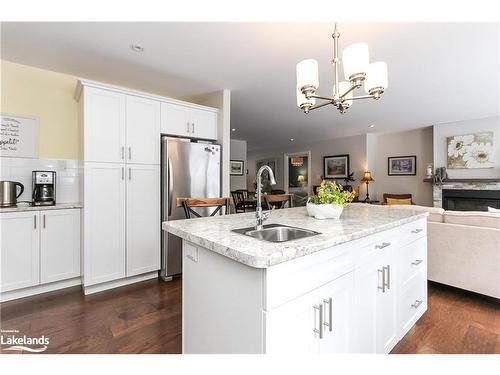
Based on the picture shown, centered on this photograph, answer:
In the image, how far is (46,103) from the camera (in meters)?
2.72

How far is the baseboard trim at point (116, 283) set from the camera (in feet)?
8.16

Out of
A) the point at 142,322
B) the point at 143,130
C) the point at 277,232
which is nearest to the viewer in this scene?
the point at 277,232

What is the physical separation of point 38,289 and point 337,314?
113 inches

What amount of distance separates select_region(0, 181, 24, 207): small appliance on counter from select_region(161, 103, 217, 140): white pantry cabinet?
5.00 feet

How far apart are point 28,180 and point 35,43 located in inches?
53.2

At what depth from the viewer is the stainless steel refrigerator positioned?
9.47 ft

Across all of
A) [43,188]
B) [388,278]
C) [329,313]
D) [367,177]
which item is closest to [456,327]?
[388,278]

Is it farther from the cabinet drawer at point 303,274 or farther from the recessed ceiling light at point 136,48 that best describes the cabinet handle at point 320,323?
the recessed ceiling light at point 136,48

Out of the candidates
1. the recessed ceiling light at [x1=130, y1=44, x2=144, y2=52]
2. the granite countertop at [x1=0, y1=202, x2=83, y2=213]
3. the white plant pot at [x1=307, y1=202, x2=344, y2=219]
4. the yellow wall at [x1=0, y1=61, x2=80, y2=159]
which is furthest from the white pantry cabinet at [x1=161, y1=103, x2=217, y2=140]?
the white plant pot at [x1=307, y1=202, x2=344, y2=219]

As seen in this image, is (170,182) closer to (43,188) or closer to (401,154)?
(43,188)

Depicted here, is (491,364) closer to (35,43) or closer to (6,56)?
(35,43)

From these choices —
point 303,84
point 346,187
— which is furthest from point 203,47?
point 346,187

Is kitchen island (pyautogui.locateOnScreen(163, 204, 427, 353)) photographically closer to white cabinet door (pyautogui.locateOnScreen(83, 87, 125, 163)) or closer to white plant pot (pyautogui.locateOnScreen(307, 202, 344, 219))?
white plant pot (pyautogui.locateOnScreen(307, 202, 344, 219))

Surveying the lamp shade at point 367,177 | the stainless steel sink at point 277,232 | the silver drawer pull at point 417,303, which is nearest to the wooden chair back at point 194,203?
the stainless steel sink at point 277,232
